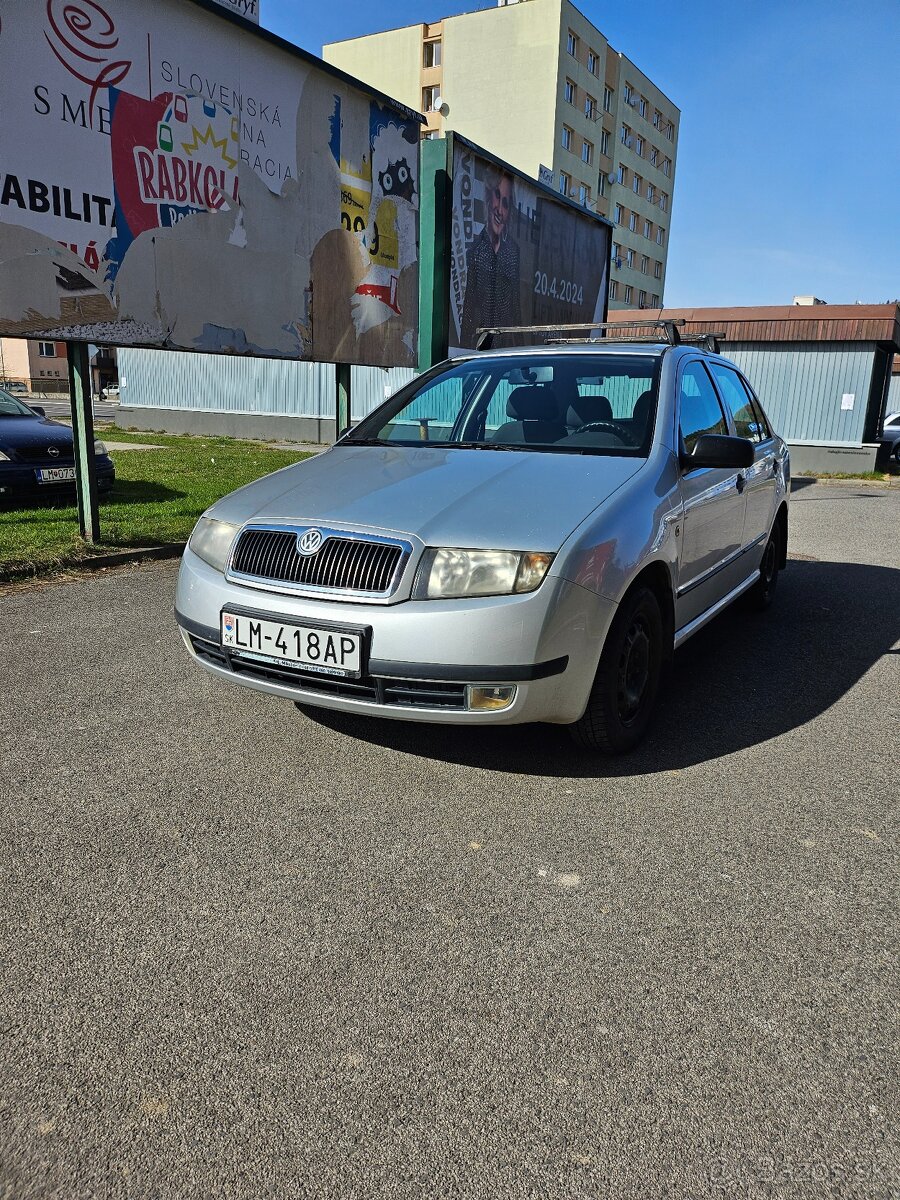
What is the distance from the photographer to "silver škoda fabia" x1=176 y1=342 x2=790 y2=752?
2.88 m

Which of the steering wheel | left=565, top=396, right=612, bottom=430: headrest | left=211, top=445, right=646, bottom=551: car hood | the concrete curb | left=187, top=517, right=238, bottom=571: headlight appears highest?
left=565, top=396, right=612, bottom=430: headrest

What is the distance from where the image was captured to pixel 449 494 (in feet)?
10.8

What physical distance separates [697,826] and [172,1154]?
6.17ft

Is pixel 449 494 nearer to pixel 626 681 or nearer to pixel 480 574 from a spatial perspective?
pixel 480 574

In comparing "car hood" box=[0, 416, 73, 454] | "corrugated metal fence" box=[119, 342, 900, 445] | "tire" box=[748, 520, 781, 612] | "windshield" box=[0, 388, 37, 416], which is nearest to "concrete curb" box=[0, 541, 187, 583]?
"car hood" box=[0, 416, 73, 454]

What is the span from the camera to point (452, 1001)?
6.70 ft

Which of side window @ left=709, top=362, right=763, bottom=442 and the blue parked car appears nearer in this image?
Result: side window @ left=709, top=362, right=763, bottom=442

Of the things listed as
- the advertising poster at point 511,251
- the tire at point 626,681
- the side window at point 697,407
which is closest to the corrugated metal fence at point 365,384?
the advertising poster at point 511,251

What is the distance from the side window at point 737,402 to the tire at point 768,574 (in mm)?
753

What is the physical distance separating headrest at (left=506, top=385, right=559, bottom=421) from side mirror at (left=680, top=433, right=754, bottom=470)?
67 centimetres

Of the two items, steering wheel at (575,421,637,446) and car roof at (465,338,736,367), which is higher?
car roof at (465,338,736,367)

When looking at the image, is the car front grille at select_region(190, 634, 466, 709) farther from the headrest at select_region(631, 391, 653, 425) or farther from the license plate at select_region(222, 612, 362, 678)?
the headrest at select_region(631, 391, 653, 425)

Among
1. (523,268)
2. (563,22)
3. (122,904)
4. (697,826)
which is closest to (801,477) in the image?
(523,268)

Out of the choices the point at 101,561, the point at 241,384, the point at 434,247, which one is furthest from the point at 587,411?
the point at 241,384
